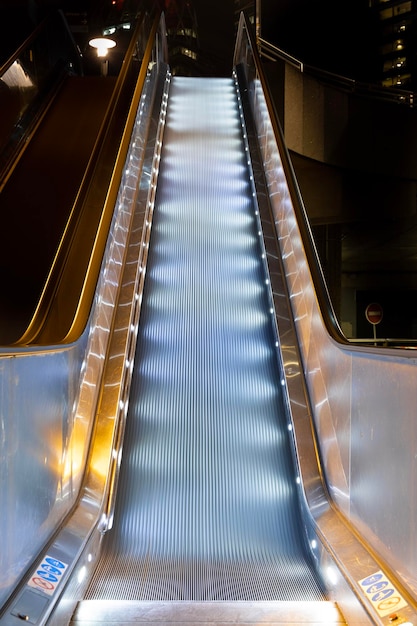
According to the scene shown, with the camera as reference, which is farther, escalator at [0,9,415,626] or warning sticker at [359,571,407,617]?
escalator at [0,9,415,626]

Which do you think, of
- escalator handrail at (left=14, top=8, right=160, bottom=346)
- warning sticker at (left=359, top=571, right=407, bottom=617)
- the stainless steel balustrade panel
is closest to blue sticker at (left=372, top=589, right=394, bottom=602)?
warning sticker at (left=359, top=571, right=407, bottom=617)

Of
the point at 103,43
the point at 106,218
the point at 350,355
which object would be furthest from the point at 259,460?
the point at 103,43

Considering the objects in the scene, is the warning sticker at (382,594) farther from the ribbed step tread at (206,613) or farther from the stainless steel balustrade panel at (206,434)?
the stainless steel balustrade panel at (206,434)

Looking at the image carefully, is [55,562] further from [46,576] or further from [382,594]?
[382,594]

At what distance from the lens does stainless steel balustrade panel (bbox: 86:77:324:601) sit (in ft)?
10.9

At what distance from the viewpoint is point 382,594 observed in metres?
2.38

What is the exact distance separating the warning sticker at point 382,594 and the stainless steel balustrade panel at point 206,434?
24.9 inches

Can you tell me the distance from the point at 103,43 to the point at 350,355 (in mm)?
9561

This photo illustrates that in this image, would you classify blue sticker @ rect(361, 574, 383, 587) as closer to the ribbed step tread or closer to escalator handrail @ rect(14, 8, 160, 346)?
the ribbed step tread

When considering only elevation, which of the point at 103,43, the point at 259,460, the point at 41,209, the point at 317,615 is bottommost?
the point at 317,615

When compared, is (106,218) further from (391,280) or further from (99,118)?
(391,280)

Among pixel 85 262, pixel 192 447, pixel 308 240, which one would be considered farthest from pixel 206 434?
pixel 308 240

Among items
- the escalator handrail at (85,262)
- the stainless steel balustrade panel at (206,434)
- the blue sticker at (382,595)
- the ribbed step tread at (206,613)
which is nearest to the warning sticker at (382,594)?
the blue sticker at (382,595)

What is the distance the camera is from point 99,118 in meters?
9.25
